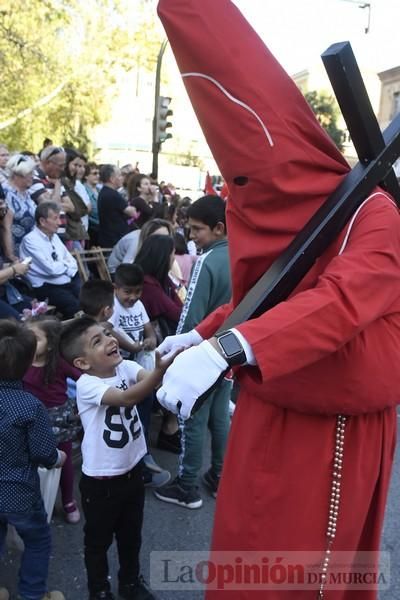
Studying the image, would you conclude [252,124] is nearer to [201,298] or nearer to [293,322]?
[293,322]

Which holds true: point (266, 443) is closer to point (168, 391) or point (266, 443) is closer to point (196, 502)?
point (168, 391)

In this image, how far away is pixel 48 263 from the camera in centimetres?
452

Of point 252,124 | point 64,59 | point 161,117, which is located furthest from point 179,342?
point 64,59

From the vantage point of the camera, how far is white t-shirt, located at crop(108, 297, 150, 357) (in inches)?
141

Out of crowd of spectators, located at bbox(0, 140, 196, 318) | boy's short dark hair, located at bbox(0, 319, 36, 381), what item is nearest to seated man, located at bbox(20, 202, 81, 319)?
crowd of spectators, located at bbox(0, 140, 196, 318)

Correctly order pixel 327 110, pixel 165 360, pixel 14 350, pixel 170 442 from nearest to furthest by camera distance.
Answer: pixel 165 360 < pixel 14 350 < pixel 170 442 < pixel 327 110

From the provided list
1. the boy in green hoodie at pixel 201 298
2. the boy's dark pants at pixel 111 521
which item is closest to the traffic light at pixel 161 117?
the boy in green hoodie at pixel 201 298

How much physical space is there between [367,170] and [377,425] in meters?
0.72

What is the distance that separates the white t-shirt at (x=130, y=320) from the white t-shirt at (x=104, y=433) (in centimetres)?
121

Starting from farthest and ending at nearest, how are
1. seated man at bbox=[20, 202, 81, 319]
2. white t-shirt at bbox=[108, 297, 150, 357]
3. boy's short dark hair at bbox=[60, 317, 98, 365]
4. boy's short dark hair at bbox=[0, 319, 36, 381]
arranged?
seated man at bbox=[20, 202, 81, 319]
white t-shirt at bbox=[108, 297, 150, 357]
boy's short dark hair at bbox=[60, 317, 98, 365]
boy's short dark hair at bbox=[0, 319, 36, 381]

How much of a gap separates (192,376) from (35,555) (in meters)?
1.46

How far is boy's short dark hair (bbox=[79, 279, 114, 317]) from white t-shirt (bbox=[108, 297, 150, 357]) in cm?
19

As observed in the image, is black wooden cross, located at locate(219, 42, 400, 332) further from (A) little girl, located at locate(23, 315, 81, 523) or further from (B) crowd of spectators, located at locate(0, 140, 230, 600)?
(A) little girl, located at locate(23, 315, 81, 523)

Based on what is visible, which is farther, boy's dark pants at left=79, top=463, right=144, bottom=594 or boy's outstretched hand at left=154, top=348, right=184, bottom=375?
boy's dark pants at left=79, top=463, right=144, bottom=594
